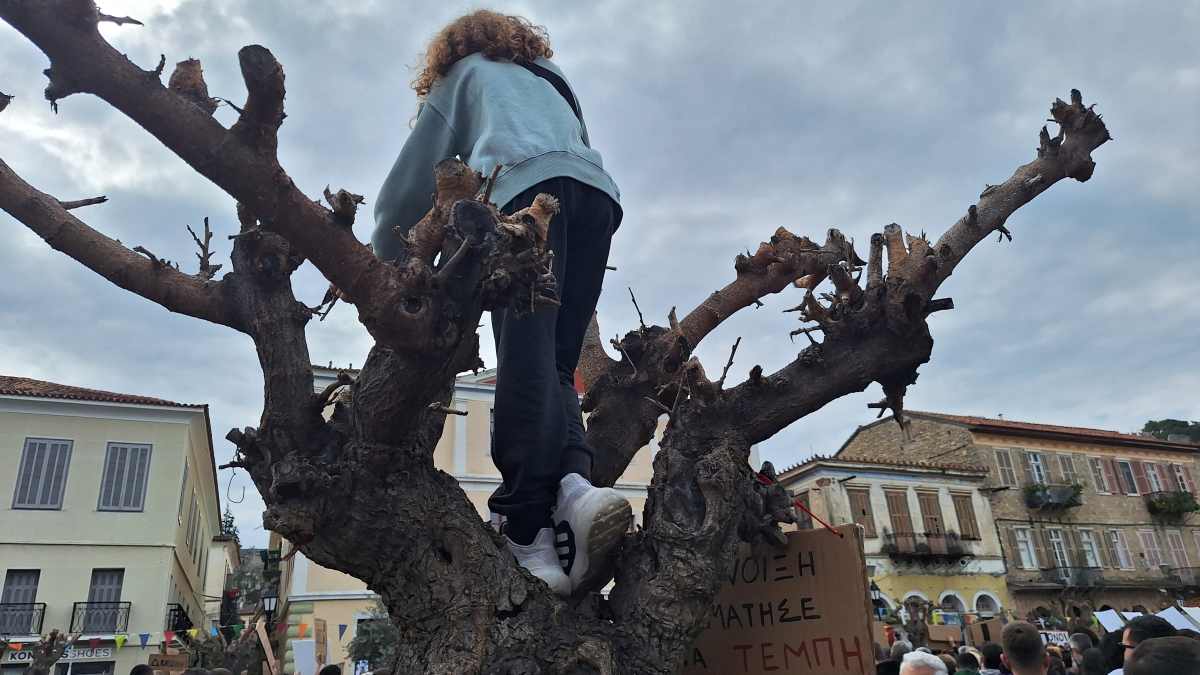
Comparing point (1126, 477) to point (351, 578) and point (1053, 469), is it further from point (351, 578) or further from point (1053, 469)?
point (351, 578)

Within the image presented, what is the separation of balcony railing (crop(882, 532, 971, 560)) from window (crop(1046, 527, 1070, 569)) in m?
4.77

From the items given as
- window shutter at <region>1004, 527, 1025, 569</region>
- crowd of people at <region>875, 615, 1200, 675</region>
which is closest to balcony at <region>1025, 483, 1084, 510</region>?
window shutter at <region>1004, 527, 1025, 569</region>

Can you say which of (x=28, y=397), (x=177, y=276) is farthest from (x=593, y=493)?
(x=28, y=397)

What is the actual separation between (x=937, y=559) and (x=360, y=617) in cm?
2181

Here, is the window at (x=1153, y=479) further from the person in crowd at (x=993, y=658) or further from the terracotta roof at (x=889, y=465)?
the person in crowd at (x=993, y=658)

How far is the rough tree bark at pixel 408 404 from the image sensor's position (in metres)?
1.66

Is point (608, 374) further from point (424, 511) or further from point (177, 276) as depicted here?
point (177, 276)

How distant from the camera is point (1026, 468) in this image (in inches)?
1353

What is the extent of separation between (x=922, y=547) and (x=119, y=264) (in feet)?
106

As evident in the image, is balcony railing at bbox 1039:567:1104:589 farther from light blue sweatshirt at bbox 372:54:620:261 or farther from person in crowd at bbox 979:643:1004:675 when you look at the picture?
light blue sweatshirt at bbox 372:54:620:261

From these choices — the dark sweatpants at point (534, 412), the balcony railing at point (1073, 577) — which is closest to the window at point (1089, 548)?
the balcony railing at point (1073, 577)

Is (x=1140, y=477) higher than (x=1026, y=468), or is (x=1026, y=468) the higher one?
(x=1026, y=468)

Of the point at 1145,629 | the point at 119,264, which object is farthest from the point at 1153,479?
the point at 119,264

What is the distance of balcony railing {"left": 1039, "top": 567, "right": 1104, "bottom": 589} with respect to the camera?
32.3 m
